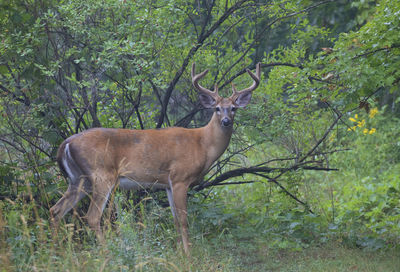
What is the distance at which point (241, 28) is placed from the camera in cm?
885

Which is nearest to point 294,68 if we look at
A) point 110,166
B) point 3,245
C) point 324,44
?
point 324,44

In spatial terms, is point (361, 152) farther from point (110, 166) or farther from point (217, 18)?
point (110, 166)

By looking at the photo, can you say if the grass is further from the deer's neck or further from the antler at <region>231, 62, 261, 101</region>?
the antler at <region>231, 62, 261, 101</region>

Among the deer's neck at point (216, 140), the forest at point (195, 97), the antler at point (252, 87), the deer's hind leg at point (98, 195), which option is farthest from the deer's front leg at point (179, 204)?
the antler at point (252, 87)

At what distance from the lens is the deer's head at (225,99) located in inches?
290

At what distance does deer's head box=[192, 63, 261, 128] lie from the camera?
7.38m

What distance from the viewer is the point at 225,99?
7.45 meters

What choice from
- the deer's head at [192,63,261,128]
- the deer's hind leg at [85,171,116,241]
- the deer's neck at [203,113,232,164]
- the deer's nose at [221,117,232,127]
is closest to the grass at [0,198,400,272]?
the deer's hind leg at [85,171,116,241]

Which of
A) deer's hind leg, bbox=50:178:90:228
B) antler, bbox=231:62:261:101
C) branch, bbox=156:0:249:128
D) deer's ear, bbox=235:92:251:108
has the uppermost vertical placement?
branch, bbox=156:0:249:128

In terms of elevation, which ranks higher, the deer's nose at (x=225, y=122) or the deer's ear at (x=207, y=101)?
the deer's ear at (x=207, y=101)

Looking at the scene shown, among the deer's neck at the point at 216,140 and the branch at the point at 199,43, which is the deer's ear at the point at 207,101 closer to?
the deer's neck at the point at 216,140

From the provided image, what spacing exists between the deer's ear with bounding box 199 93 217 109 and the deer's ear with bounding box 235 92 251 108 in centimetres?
32

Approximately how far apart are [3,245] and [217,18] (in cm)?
435

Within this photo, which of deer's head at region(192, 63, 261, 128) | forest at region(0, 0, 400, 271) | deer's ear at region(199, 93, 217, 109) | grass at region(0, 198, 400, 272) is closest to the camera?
grass at region(0, 198, 400, 272)
